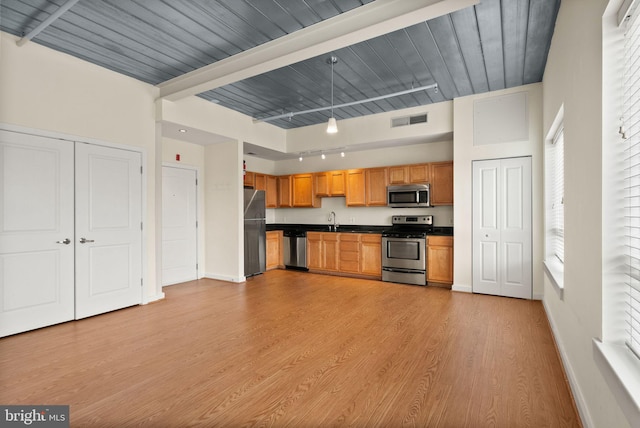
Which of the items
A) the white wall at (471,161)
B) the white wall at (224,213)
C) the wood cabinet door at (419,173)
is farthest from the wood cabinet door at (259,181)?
the white wall at (471,161)

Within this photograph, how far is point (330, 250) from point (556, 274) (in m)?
4.09

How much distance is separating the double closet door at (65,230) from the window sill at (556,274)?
504 centimetres

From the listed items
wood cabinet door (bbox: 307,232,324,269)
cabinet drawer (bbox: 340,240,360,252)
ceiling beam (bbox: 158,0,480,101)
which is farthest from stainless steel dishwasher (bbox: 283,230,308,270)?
ceiling beam (bbox: 158,0,480,101)

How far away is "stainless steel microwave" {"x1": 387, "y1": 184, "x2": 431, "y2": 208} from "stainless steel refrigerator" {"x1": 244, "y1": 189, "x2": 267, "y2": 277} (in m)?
2.68

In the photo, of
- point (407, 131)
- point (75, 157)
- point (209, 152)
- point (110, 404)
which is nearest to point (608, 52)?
point (110, 404)

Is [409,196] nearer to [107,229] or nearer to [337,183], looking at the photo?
[337,183]

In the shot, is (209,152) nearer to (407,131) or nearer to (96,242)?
(96,242)

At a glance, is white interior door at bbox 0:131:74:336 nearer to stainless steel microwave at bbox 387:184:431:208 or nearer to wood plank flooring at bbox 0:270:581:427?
wood plank flooring at bbox 0:270:581:427

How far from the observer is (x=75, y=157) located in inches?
152

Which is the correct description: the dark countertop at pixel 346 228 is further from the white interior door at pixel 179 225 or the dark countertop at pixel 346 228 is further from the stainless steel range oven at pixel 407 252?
the white interior door at pixel 179 225

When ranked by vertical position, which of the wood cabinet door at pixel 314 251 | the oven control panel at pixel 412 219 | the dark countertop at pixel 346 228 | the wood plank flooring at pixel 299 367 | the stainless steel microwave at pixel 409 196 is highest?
the stainless steel microwave at pixel 409 196

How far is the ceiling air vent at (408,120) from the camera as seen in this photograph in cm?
553

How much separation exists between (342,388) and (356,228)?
4.85 meters

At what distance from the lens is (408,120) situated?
5.65 meters
